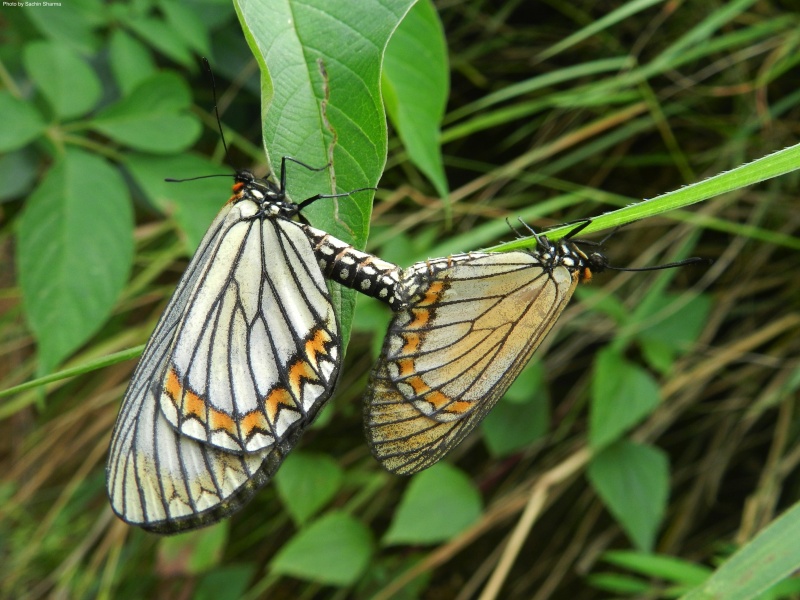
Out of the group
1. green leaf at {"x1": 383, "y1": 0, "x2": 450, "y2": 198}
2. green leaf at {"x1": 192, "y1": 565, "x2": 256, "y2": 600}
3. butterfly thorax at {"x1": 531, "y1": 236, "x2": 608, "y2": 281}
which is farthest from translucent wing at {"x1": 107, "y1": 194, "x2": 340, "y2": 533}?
green leaf at {"x1": 192, "y1": 565, "x2": 256, "y2": 600}

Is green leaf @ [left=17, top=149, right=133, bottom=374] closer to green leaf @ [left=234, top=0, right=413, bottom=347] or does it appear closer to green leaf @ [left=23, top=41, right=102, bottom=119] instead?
green leaf @ [left=23, top=41, right=102, bottom=119]

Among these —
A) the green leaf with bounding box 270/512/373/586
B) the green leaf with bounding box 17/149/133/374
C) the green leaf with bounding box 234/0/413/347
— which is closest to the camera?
the green leaf with bounding box 234/0/413/347

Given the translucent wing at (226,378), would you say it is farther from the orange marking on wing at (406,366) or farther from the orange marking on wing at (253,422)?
the orange marking on wing at (406,366)

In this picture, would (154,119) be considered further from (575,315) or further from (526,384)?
(575,315)

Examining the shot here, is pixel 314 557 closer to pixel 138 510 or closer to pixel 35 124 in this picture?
pixel 138 510

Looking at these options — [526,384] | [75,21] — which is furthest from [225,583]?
[75,21]

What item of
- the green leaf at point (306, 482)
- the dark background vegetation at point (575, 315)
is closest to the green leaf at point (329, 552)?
the green leaf at point (306, 482)

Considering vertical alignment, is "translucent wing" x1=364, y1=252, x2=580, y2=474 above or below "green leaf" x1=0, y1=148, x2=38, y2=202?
below

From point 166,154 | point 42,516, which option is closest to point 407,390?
point 166,154
